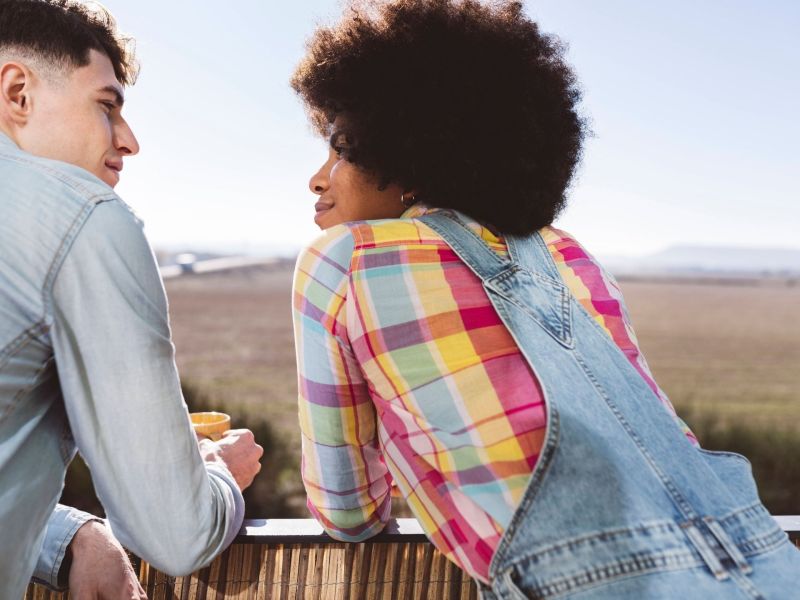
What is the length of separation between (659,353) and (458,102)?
107 ft

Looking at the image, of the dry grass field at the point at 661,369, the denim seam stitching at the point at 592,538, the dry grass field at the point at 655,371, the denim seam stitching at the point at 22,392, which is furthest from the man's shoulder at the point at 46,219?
the dry grass field at the point at 661,369

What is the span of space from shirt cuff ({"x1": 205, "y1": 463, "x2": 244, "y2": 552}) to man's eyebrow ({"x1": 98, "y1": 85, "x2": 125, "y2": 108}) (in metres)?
0.69

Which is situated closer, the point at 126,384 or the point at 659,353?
the point at 126,384

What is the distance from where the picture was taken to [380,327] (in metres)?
1.22

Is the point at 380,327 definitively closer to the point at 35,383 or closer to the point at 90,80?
the point at 35,383

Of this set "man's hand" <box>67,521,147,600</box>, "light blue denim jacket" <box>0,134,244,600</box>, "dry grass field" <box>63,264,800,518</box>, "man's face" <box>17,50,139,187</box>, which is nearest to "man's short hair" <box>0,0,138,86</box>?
"man's face" <box>17,50,139,187</box>

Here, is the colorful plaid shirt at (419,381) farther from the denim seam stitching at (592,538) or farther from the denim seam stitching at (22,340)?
the denim seam stitching at (22,340)

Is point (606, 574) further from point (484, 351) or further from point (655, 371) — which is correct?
point (655, 371)

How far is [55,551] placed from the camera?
1.28m

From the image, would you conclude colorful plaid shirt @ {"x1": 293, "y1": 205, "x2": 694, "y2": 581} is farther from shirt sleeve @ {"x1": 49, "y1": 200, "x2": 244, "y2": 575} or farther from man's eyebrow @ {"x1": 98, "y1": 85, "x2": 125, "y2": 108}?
man's eyebrow @ {"x1": 98, "y1": 85, "x2": 125, "y2": 108}

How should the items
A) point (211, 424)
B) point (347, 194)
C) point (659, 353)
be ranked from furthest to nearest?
point (659, 353) → point (347, 194) → point (211, 424)

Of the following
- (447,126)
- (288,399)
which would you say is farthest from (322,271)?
(288,399)

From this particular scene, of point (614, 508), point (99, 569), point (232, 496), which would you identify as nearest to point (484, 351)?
point (614, 508)

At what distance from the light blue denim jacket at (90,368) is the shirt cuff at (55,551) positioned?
0.48 ft
